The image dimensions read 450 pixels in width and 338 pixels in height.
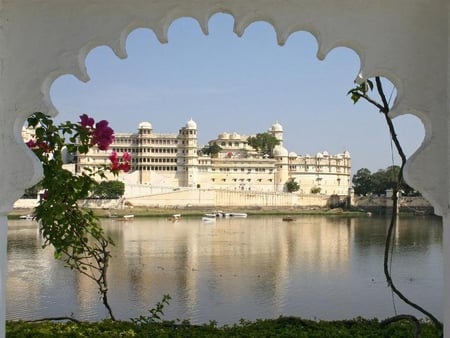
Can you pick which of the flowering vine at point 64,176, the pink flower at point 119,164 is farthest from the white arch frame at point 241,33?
the pink flower at point 119,164

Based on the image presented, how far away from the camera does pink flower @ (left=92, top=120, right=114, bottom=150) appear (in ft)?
6.72

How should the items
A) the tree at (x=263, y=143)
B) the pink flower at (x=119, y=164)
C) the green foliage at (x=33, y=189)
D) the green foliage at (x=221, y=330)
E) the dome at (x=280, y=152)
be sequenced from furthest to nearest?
the tree at (x=263, y=143)
the dome at (x=280, y=152)
the pink flower at (x=119, y=164)
the green foliage at (x=221, y=330)
the green foliage at (x=33, y=189)

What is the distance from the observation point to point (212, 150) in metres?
39.2

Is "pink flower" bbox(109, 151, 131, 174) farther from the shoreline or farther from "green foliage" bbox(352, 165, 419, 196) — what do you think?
"green foliage" bbox(352, 165, 419, 196)

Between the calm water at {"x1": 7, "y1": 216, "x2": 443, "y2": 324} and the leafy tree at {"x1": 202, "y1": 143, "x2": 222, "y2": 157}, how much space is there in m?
25.4

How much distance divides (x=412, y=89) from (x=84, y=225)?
1647mm

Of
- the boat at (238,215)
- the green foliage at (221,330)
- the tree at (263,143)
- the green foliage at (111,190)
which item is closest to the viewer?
the green foliage at (221,330)

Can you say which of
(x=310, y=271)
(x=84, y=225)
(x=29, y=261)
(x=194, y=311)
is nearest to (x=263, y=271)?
(x=310, y=271)

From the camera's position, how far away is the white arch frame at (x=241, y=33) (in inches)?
37.5

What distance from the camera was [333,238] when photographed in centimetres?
1645

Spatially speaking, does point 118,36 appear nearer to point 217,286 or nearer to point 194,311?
point 194,311

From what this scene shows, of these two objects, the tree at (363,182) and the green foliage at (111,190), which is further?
the tree at (363,182)

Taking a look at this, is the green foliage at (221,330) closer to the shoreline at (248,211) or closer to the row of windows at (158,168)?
the shoreline at (248,211)

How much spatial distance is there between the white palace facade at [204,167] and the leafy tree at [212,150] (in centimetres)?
41
